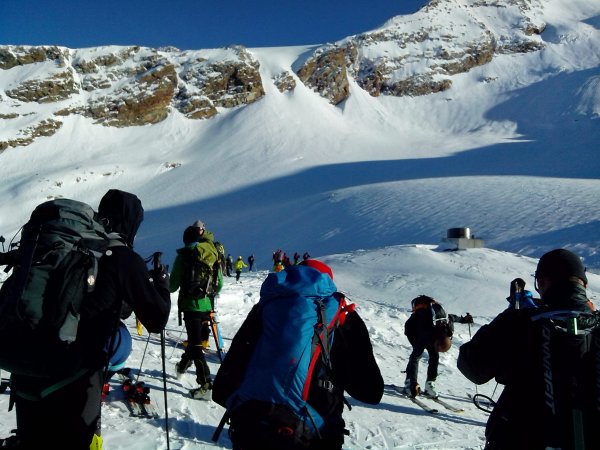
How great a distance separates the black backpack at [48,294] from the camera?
2.21 metres

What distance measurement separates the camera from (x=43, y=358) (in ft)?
7.27

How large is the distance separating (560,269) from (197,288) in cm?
361

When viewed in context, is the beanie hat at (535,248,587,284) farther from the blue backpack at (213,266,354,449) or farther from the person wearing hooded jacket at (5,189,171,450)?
the person wearing hooded jacket at (5,189,171,450)

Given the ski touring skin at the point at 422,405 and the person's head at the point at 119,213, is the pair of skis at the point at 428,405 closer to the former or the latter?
the ski touring skin at the point at 422,405

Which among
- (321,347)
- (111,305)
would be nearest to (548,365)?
(321,347)

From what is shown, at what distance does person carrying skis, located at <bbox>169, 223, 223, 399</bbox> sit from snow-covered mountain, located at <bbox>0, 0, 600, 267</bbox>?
23761mm

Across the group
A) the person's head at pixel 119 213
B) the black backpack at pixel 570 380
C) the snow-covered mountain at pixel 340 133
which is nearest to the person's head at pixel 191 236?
the person's head at pixel 119 213

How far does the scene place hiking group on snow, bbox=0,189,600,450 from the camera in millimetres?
2080

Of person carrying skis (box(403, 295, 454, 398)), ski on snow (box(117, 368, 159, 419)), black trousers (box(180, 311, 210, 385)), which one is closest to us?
ski on snow (box(117, 368, 159, 419))

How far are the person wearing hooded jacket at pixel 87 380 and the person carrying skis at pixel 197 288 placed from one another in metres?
2.54

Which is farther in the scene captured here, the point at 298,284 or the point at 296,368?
the point at 298,284

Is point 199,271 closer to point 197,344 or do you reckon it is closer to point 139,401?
point 197,344

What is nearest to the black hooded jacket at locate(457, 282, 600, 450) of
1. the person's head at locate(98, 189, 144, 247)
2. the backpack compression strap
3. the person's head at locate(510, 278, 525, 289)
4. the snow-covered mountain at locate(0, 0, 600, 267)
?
the backpack compression strap

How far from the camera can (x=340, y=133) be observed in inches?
2852
